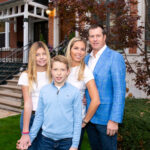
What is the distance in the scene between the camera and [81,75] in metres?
2.12

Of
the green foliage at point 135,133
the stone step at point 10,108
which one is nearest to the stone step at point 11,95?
the stone step at point 10,108

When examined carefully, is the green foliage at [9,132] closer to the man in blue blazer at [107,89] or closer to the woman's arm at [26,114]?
the woman's arm at [26,114]

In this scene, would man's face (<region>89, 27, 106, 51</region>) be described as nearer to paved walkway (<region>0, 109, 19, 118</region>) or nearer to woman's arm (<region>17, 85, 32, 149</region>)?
woman's arm (<region>17, 85, 32, 149</region>)

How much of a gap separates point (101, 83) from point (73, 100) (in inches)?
14.6

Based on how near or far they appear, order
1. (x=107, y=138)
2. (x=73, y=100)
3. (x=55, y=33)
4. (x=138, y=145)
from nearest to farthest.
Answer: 1. (x=73, y=100)
2. (x=107, y=138)
3. (x=138, y=145)
4. (x=55, y=33)

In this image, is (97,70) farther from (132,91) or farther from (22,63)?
(22,63)

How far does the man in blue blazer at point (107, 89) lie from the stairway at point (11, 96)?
508 centimetres

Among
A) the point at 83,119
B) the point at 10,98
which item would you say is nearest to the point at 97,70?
the point at 83,119

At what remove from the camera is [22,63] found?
982cm

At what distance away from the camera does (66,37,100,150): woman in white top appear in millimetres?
2045

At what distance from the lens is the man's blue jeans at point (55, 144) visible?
2.03 metres

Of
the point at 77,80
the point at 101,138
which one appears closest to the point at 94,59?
the point at 77,80

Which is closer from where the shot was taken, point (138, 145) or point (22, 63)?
point (138, 145)

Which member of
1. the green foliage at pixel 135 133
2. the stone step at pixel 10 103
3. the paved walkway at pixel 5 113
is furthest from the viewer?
the stone step at pixel 10 103
